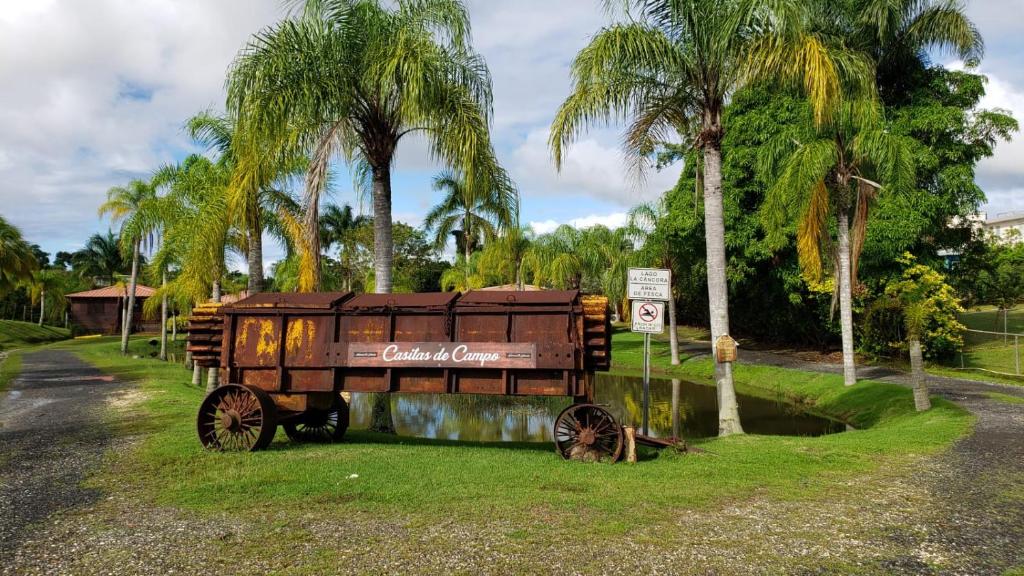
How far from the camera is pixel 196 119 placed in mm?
18531

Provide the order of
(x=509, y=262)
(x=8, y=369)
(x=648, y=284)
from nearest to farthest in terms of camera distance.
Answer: (x=648, y=284)
(x=8, y=369)
(x=509, y=262)

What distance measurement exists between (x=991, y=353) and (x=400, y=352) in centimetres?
2773

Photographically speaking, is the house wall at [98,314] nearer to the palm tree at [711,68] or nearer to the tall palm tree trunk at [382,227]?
the tall palm tree trunk at [382,227]

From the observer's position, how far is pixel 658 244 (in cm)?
3294

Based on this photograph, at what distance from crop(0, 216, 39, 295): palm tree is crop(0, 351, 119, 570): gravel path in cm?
1555

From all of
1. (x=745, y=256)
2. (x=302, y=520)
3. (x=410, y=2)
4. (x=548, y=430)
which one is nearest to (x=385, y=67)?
(x=410, y=2)

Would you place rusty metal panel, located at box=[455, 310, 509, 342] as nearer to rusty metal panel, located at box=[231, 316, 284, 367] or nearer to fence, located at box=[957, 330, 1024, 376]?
rusty metal panel, located at box=[231, 316, 284, 367]

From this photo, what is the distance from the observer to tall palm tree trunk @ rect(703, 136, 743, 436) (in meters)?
12.3

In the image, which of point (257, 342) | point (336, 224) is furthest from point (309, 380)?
point (336, 224)

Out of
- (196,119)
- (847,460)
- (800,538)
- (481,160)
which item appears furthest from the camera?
(196,119)

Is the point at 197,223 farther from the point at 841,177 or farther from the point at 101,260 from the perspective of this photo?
the point at 101,260

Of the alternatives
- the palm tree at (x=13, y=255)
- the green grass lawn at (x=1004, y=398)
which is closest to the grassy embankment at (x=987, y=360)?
the green grass lawn at (x=1004, y=398)

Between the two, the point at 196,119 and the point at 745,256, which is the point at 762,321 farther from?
the point at 196,119

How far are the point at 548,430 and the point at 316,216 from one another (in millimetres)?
8151
